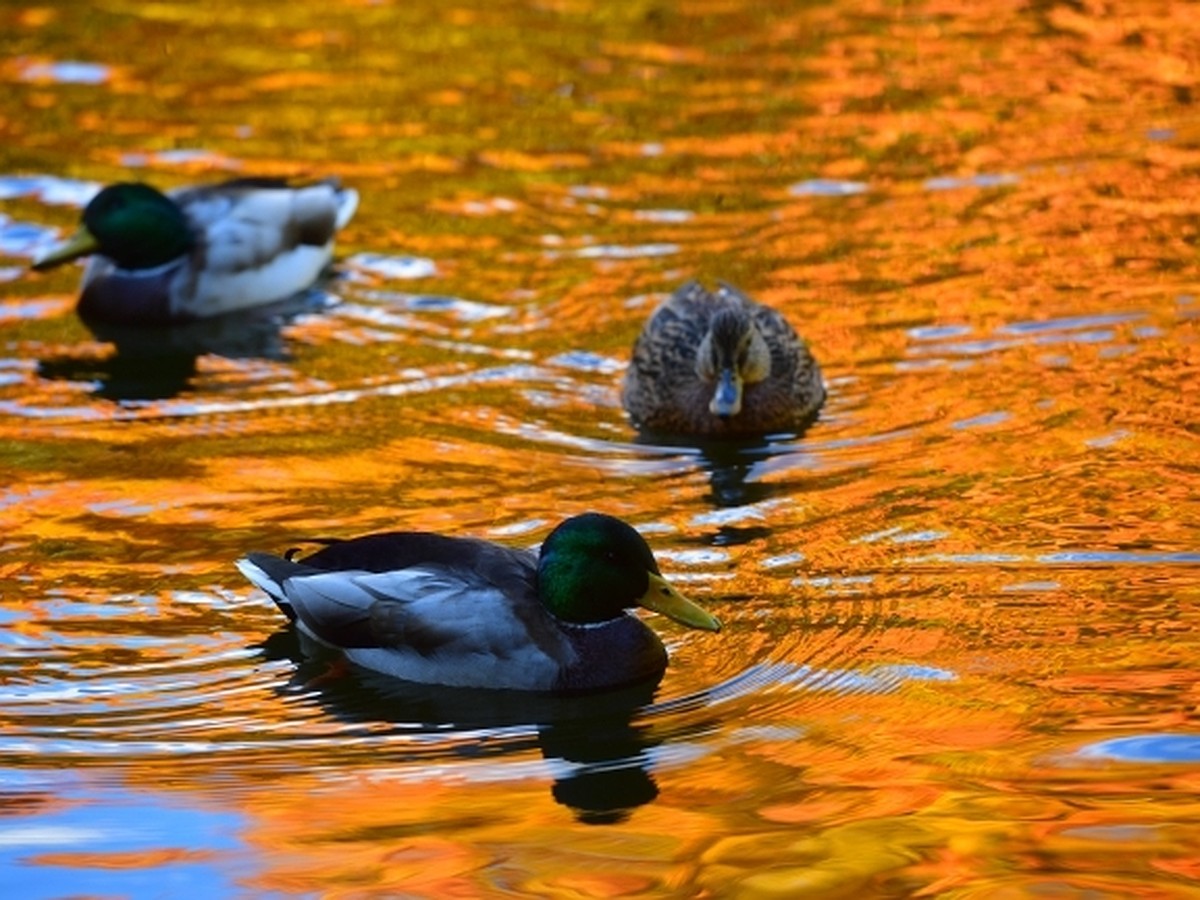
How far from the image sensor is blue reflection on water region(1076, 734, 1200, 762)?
7.61 metres

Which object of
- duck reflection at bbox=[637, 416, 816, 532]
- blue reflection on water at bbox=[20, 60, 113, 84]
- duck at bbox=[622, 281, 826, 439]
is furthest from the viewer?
blue reflection on water at bbox=[20, 60, 113, 84]

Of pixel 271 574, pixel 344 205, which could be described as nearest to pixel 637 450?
pixel 271 574

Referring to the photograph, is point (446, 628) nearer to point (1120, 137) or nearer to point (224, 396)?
point (224, 396)

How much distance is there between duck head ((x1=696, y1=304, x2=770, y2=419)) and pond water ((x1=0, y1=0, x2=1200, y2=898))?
1.15 feet

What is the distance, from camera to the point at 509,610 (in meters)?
8.44

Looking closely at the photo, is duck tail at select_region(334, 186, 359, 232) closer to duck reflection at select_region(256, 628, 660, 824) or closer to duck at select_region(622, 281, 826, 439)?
duck at select_region(622, 281, 826, 439)

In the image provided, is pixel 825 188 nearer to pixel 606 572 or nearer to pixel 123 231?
pixel 123 231

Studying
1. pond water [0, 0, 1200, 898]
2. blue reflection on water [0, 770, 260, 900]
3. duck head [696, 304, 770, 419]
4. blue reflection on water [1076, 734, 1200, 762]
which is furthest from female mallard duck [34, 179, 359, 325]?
blue reflection on water [1076, 734, 1200, 762]

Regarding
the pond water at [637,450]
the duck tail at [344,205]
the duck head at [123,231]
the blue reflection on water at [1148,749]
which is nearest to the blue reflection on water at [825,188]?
the pond water at [637,450]

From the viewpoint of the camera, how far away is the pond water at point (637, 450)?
737cm

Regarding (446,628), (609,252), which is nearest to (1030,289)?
(609,252)

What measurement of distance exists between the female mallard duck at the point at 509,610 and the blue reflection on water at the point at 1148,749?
1292 millimetres

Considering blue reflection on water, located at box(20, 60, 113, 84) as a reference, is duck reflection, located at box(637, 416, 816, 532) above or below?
below

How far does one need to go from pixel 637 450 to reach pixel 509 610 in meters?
2.99
